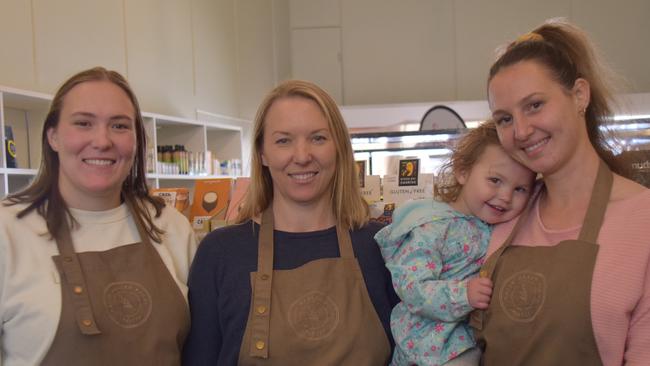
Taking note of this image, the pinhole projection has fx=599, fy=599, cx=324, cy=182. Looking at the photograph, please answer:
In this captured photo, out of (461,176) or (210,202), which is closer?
(461,176)

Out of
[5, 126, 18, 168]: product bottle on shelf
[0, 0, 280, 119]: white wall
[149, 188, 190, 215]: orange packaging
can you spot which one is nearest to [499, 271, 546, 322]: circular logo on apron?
[149, 188, 190, 215]: orange packaging

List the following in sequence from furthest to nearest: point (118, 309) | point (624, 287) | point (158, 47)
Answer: point (158, 47)
point (118, 309)
point (624, 287)

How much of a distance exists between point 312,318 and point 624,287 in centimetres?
87

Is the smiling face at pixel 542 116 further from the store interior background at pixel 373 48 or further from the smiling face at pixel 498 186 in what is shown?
the store interior background at pixel 373 48

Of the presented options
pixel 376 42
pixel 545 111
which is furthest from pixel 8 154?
pixel 376 42

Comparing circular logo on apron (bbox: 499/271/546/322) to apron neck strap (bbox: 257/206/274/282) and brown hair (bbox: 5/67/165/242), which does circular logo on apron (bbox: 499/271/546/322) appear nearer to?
apron neck strap (bbox: 257/206/274/282)

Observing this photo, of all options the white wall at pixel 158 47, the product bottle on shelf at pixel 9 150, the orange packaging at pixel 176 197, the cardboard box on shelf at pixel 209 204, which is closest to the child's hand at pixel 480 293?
the cardboard box on shelf at pixel 209 204

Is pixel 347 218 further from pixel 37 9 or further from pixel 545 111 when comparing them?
pixel 37 9

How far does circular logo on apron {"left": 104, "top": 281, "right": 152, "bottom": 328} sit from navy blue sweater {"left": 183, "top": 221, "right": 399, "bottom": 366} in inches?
6.4

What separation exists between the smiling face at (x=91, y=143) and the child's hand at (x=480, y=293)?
116 centimetres

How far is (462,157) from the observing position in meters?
2.01

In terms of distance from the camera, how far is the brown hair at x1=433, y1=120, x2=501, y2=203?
196 centimetres

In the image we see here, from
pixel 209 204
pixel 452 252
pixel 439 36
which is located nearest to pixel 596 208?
pixel 452 252

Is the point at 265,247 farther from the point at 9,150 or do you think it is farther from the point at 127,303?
the point at 9,150
